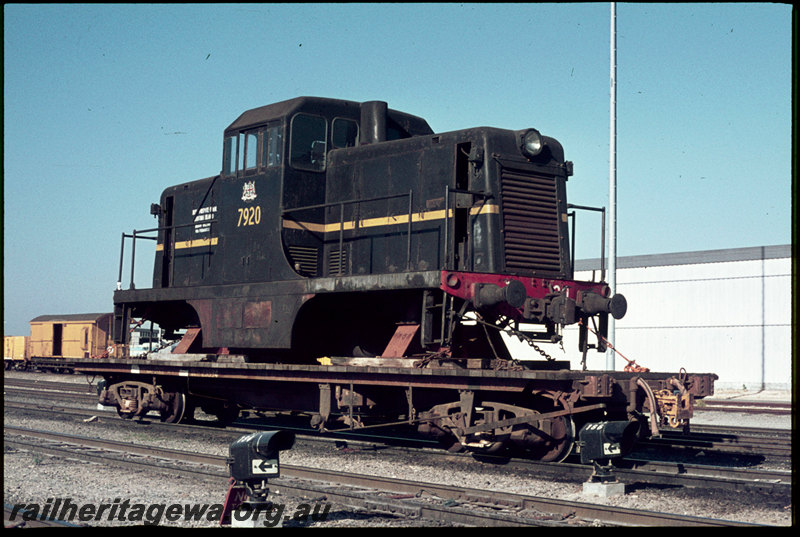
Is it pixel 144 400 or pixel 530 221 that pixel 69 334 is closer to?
pixel 144 400

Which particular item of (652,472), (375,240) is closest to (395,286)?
(375,240)

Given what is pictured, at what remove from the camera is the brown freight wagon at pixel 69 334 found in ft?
102

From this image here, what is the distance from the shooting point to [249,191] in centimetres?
1162

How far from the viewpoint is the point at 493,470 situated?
8.87 metres

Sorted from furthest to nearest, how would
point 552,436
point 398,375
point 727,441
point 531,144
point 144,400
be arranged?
point 144,400, point 727,441, point 531,144, point 398,375, point 552,436

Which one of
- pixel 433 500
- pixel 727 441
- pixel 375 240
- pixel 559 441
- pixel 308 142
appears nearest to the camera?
pixel 433 500

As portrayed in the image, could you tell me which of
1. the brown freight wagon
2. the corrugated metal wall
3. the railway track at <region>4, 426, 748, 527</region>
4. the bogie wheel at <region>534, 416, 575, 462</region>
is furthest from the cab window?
the brown freight wagon

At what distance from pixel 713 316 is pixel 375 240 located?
18.6m

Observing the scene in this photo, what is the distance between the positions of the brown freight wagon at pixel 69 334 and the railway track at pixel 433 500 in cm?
2257

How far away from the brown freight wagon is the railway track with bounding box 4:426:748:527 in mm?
22566

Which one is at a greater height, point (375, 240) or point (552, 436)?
point (375, 240)

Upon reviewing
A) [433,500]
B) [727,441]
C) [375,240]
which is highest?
[375,240]

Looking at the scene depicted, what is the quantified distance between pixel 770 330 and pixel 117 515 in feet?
74.8

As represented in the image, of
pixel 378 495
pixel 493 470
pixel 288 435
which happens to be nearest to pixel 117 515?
pixel 288 435
